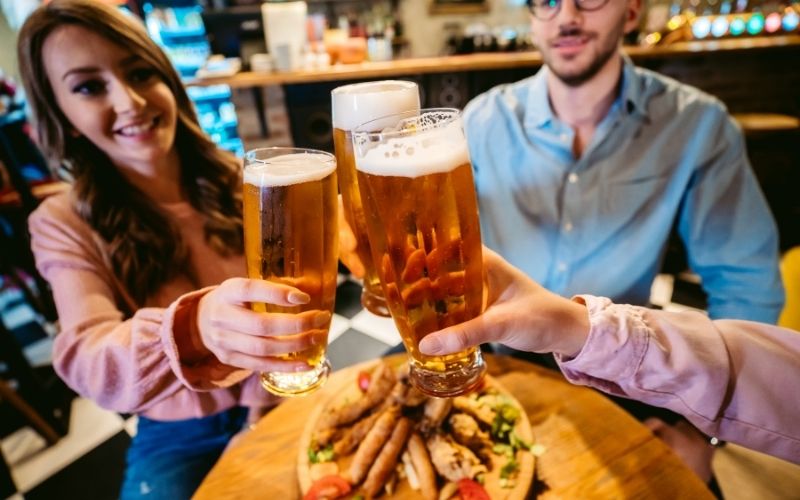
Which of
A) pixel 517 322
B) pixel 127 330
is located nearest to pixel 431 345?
pixel 517 322

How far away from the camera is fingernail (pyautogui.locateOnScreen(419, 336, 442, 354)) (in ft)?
2.34

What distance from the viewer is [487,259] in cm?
82

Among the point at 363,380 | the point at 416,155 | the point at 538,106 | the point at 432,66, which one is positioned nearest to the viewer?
the point at 416,155

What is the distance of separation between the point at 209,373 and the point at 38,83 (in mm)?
1148

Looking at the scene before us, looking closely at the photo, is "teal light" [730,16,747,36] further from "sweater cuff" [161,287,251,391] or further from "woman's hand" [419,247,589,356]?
"sweater cuff" [161,287,251,391]

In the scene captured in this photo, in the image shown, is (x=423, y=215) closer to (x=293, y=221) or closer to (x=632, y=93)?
(x=293, y=221)

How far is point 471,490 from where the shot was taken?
3.32 ft

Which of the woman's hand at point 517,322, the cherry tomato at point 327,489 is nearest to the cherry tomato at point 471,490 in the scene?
the cherry tomato at point 327,489

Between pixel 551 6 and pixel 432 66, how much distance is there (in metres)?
1.96

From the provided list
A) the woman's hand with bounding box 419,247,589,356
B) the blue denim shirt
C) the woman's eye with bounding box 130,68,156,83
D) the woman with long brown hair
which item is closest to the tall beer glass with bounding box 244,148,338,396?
the woman's hand with bounding box 419,247,589,356

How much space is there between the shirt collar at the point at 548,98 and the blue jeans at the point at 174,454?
165 centimetres

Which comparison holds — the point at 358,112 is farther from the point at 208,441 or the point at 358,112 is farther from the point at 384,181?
the point at 208,441

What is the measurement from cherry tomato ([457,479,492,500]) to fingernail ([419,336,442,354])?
48 cm

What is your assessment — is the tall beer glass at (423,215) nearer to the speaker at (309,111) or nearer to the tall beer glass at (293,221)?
the tall beer glass at (293,221)
